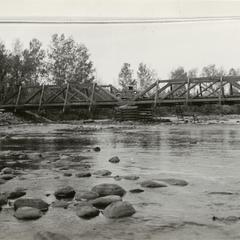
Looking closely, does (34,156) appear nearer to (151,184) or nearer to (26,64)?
(151,184)

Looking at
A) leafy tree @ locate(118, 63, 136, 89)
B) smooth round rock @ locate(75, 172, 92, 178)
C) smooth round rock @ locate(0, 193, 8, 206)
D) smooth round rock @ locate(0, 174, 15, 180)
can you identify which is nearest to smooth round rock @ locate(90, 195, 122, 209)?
smooth round rock @ locate(0, 193, 8, 206)

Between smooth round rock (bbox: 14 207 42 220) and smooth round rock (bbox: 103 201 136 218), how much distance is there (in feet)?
3.34

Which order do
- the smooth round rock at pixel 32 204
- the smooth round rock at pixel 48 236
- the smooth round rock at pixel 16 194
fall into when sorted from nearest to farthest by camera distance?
the smooth round rock at pixel 48 236 < the smooth round rock at pixel 32 204 < the smooth round rock at pixel 16 194

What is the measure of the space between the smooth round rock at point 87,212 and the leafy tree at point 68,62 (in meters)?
66.3

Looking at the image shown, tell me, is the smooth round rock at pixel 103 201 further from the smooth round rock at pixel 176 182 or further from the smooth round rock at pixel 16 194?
the smooth round rock at pixel 176 182

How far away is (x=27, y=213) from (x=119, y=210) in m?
1.38

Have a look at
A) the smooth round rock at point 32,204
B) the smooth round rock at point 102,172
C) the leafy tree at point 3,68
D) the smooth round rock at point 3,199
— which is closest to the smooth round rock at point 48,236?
the smooth round rock at point 32,204

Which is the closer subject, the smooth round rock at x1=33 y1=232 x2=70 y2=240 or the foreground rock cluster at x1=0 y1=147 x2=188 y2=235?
the smooth round rock at x1=33 y1=232 x2=70 y2=240

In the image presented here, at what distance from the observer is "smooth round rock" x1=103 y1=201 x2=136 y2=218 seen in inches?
284

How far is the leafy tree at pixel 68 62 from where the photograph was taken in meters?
74.3

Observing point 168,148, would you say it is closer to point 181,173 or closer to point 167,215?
point 181,173

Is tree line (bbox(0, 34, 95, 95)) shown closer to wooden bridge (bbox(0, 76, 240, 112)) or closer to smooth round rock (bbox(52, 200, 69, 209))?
wooden bridge (bbox(0, 76, 240, 112))

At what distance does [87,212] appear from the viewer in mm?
7277

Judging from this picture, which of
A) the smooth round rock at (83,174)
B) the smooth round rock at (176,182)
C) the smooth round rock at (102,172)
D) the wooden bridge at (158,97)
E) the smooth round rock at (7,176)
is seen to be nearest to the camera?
the smooth round rock at (176,182)
